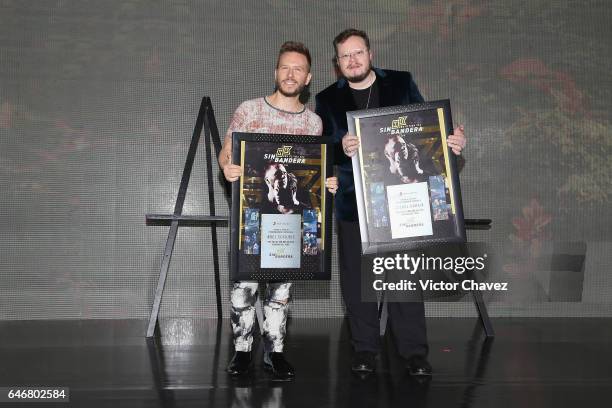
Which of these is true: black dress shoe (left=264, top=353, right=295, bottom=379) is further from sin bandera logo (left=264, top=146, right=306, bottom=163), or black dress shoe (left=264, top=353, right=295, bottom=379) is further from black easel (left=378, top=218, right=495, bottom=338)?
black easel (left=378, top=218, right=495, bottom=338)

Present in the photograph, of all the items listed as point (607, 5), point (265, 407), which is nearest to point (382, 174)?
point (265, 407)

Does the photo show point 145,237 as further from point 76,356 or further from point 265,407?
point 265,407

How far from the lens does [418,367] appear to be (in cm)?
259

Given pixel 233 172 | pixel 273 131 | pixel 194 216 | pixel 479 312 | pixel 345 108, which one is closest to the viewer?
pixel 233 172

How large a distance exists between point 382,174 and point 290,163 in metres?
0.38

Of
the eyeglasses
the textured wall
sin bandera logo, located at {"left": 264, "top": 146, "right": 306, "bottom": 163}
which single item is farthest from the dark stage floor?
the eyeglasses

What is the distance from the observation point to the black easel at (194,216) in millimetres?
3559

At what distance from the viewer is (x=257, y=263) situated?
254 centimetres

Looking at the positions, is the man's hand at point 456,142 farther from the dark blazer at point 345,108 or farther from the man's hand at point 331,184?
the man's hand at point 331,184

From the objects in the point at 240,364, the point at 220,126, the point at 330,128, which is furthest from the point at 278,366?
the point at 220,126

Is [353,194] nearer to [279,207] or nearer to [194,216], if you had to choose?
[279,207]

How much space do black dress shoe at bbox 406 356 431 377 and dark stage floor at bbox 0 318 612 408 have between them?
1.9 inches

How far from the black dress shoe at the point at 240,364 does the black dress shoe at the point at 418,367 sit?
669 millimetres

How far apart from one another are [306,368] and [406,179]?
3.04 feet
